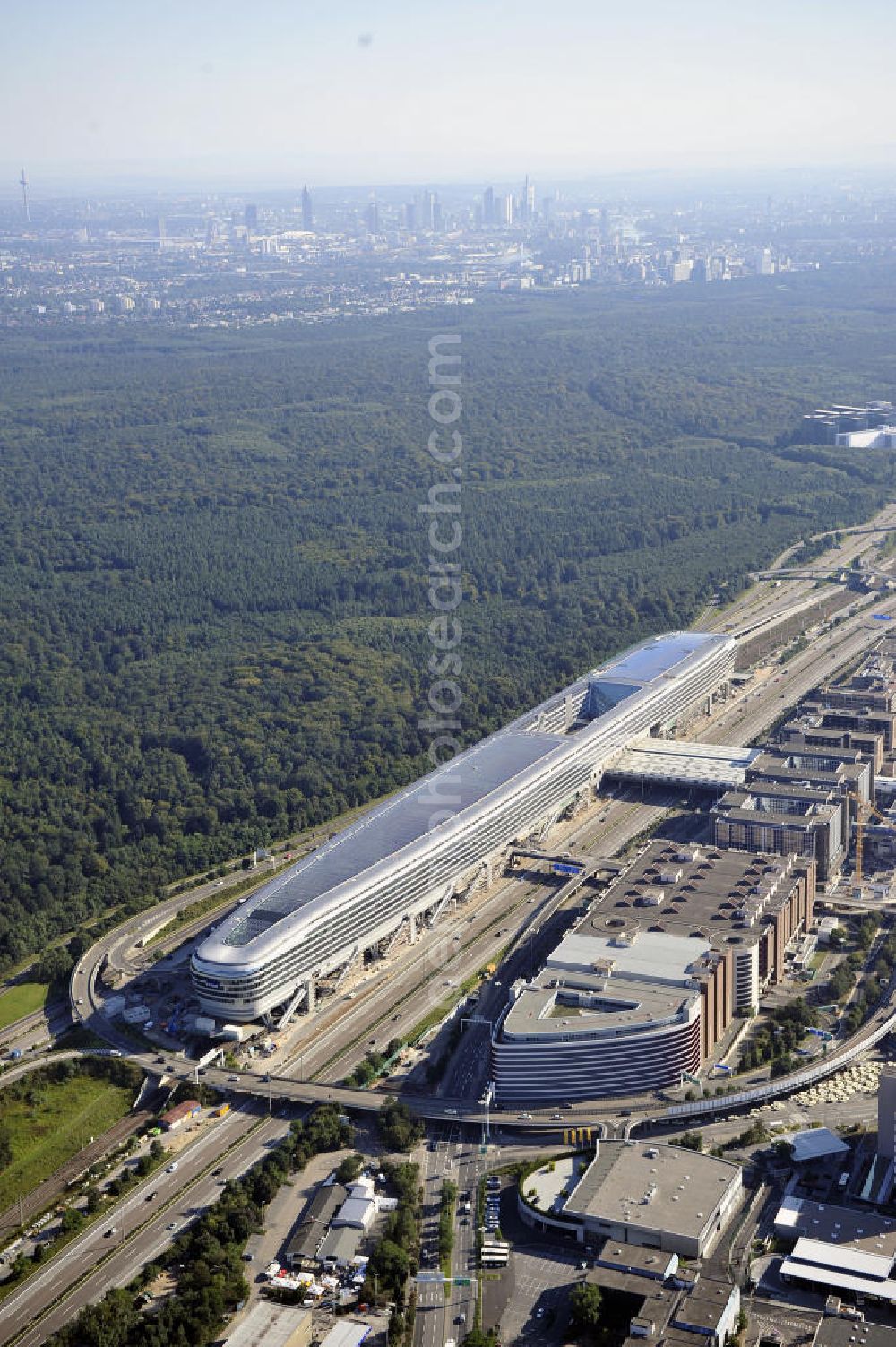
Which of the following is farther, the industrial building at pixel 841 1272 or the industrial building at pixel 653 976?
the industrial building at pixel 653 976

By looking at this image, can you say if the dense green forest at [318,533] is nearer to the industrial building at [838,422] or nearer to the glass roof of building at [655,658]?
the industrial building at [838,422]

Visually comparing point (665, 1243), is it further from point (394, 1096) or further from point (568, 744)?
point (568, 744)

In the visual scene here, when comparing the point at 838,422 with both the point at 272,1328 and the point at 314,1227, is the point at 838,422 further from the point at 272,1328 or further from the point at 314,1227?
the point at 272,1328

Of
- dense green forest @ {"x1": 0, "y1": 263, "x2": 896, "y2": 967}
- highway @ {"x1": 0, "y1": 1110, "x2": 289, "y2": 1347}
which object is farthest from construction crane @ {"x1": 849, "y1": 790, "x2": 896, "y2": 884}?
highway @ {"x1": 0, "y1": 1110, "x2": 289, "y2": 1347}

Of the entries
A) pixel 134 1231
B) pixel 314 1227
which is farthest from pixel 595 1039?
pixel 134 1231

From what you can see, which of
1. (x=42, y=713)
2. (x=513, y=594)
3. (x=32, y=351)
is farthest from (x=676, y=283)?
(x=42, y=713)

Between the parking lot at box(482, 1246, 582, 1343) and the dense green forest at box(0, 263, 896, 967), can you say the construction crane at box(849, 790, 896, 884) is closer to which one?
the dense green forest at box(0, 263, 896, 967)

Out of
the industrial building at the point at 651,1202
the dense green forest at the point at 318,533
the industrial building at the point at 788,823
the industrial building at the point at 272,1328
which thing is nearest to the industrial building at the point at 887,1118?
the industrial building at the point at 651,1202
